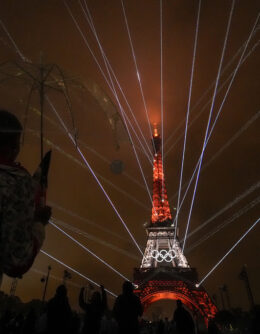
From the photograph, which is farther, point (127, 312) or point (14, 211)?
point (127, 312)

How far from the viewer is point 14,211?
2.31m

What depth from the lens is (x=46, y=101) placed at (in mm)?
11383

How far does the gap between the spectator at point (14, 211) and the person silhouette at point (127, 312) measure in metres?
3.83

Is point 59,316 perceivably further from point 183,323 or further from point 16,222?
point 16,222

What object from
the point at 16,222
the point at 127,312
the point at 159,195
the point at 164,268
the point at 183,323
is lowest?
the point at 183,323

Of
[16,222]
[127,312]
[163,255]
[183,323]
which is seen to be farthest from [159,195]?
[16,222]

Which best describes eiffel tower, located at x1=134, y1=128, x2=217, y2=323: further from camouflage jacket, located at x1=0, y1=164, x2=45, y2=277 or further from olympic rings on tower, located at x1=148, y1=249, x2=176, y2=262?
camouflage jacket, located at x1=0, y1=164, x2=45, y2=277

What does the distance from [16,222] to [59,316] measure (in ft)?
13.7

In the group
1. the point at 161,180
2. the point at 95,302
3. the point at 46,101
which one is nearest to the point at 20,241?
the point at 95,302

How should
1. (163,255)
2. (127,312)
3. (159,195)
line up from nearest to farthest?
(127,312) → (163,255) → (159,195)

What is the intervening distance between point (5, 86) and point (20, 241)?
1035cm

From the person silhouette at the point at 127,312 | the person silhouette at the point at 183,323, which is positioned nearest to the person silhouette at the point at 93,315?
the person silhouette at the point at 127,312

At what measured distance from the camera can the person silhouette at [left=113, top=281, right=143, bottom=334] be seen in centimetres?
544

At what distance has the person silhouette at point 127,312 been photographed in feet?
17.8
